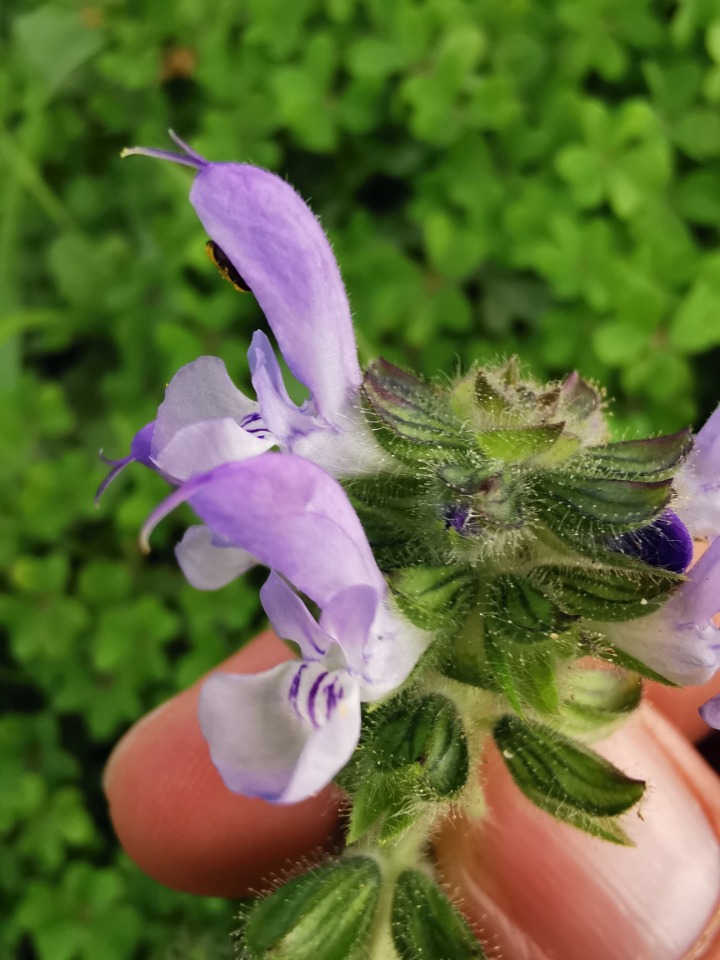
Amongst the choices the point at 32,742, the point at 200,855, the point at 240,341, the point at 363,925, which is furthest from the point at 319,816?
the point at 240,341

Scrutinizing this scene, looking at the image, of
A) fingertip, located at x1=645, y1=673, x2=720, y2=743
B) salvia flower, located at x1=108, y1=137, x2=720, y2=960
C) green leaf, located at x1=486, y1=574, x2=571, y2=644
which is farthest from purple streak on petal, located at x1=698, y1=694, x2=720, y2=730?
fingertip, located at x1=645, y1=673, x2=720, y2=743

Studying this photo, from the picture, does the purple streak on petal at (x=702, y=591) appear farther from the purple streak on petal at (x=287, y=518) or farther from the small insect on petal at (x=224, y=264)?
the small insect on petal at (x=224, y=264)

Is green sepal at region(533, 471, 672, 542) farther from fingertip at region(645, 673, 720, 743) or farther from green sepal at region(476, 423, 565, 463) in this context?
fingertip at region(645, 673, 720, 743)

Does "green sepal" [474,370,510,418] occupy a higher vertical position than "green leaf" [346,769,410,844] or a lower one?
higher

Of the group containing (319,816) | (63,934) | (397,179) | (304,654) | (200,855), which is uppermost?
(304,654)

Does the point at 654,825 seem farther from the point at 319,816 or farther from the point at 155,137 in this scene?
the point at 155,137


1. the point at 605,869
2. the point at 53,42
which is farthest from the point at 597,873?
the point at 53,42
